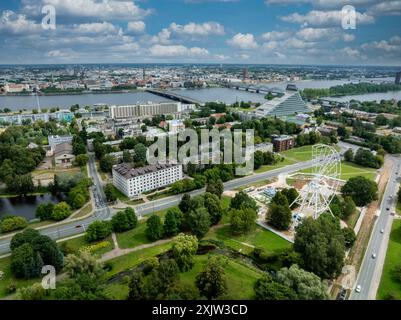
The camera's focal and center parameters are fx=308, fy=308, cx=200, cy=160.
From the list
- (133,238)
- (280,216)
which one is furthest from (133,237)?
(280,216)

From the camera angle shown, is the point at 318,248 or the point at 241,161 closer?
the point at 318,248

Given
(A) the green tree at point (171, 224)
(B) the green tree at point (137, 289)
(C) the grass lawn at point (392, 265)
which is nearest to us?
(B) the green tree at point (137, 289)

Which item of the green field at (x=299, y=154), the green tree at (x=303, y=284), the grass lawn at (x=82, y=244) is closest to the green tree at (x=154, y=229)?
the grass lawn at (x=82, y=244)

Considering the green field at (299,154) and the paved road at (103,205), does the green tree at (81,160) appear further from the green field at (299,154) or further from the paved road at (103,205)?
the green field at (299,154)

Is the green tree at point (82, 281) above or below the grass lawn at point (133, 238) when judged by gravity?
above

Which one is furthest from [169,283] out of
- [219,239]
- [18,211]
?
[18,211]

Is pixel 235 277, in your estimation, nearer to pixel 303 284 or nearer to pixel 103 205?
pixel 303 284
